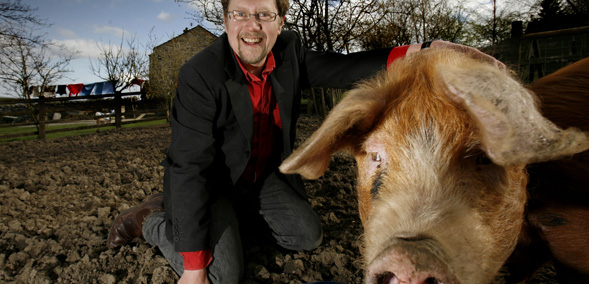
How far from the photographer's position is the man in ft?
7.62

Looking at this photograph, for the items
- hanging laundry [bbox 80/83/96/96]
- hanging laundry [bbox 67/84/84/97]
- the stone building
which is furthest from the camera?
hanging laundry [bbox 80/83/96/96]

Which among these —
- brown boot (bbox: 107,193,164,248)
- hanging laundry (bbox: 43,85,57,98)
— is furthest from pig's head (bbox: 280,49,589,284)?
hanging laundry (bbox: 43,85,57,98)

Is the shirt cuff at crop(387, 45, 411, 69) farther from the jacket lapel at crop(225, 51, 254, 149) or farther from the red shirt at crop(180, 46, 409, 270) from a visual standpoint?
the jacket lapel at crop(225, 51, 254, 149)

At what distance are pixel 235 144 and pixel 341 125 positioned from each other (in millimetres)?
1299

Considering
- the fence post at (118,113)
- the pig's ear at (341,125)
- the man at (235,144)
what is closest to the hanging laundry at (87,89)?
the fence post at (118,113)

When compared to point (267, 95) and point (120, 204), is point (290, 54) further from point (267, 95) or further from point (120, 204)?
point (120, 204)

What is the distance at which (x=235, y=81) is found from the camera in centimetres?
246

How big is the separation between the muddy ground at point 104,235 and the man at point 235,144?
6.5 inches

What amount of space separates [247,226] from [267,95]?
1217mm

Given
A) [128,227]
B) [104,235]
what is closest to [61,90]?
[104,235]

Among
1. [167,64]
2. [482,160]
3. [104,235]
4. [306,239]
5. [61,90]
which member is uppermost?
[167,64]

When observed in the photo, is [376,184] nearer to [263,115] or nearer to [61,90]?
[263,115]

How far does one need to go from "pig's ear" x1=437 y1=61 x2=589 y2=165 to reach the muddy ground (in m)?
1.02

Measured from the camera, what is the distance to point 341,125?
143cm
